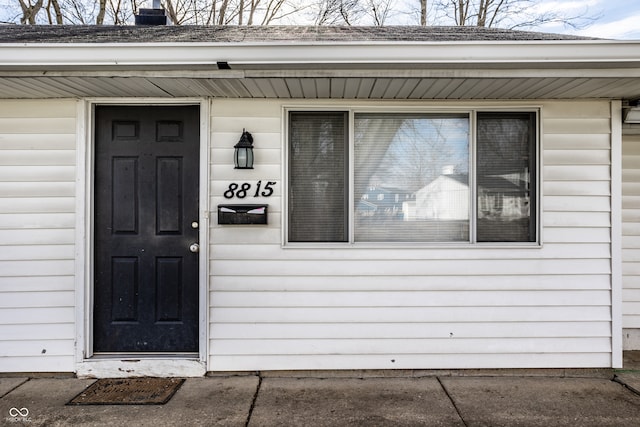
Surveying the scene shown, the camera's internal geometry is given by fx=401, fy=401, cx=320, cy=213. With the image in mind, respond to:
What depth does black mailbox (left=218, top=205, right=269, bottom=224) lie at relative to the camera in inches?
121

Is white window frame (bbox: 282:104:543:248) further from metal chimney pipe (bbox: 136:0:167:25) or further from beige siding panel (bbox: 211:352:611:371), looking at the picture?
metal chimney pipe (bbox: 136:0:167:25)

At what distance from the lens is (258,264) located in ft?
10.4

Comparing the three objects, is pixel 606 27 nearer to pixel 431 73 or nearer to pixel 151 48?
pixel 431 73

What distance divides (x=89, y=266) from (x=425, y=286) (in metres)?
2.65

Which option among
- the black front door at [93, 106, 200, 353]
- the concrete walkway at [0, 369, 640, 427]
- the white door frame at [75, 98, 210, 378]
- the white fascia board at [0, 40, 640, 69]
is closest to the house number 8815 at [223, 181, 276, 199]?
the white door frame at [75, 98, 210, 378]

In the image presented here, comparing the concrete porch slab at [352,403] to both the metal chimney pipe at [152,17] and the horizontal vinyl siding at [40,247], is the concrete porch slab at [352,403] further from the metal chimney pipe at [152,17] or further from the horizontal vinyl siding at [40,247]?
the metal chimney pipe at [152,17]

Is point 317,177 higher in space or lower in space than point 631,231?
higher

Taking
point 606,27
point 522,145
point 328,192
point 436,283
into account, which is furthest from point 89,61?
point 606,27

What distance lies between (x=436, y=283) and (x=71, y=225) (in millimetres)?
2895

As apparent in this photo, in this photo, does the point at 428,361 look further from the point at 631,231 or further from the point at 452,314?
the point at 631,231

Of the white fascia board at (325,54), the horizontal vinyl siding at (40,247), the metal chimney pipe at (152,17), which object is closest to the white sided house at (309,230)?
the horizontal vinyl siding at (40,247)

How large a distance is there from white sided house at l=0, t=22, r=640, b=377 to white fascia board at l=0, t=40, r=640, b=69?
0.53m

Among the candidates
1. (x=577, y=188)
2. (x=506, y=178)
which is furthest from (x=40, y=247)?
(x=577, y=188)

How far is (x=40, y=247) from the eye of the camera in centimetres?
313
